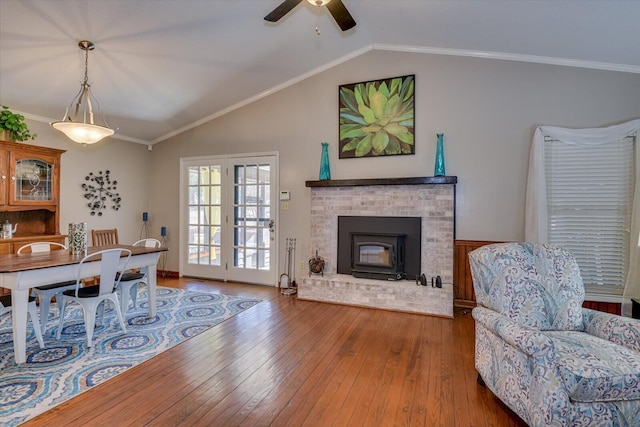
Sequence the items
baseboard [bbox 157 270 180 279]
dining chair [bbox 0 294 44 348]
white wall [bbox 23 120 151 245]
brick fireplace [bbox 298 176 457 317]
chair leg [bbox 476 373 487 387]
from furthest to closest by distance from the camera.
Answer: baseboard [bbox 157 270 180 279]
white wall [bbox 23 120 151 245]
brick fireplace [bbox 298 176 457 317]
dining chair [bbox 0 294 44 348]
chair leg [bbox 476 373 487 387]

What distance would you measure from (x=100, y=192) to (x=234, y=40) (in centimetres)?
350

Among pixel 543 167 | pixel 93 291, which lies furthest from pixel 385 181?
pixel 93 291

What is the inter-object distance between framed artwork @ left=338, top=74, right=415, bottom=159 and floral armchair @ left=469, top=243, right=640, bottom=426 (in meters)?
2.37

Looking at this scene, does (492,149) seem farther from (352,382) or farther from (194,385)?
(194,385)

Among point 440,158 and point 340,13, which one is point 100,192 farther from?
point 440,158

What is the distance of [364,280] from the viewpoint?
13.9 feet

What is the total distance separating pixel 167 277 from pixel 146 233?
3.21 ft

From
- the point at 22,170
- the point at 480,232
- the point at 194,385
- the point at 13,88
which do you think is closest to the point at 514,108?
the point at 480,232

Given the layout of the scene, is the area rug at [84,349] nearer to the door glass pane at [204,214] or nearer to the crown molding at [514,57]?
the door glass pane at [204,214]

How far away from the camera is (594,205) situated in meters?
3.56

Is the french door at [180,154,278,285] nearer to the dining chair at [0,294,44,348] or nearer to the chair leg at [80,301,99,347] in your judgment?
the chair leg at [80,301,99,347]

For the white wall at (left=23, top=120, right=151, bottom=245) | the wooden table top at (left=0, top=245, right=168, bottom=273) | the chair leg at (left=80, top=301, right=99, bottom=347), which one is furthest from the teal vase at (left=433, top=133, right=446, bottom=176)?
the white wall at (left=23, top=120, right=151, bottom=245)

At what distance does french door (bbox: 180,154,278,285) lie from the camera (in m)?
5.15

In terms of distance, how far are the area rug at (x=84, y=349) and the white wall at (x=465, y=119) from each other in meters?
1.74
